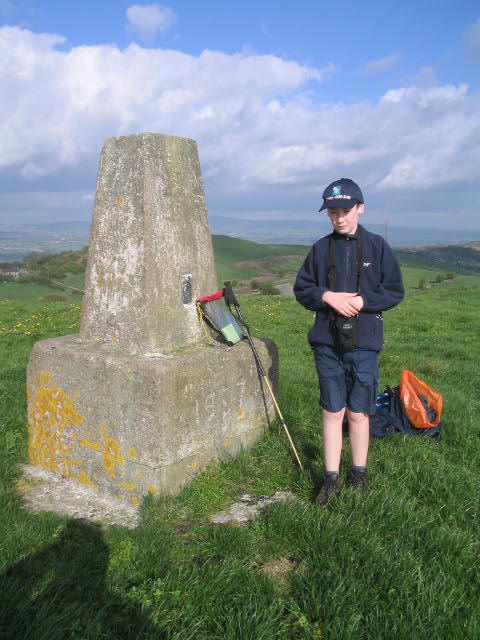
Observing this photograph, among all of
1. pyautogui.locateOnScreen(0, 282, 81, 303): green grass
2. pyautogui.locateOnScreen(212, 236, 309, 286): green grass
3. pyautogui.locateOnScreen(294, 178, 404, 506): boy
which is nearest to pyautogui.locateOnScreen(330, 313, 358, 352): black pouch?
pyautogui.locateOnScreen(294, 178, 404, 506): boy

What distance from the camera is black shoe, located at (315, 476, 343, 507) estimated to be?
3609 millimetres

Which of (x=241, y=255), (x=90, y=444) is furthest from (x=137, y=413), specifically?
(x=241, y=255)

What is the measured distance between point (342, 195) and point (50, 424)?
3.15m

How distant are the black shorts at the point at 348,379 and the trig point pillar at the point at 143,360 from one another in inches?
36.6

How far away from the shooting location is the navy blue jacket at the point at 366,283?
3.62 meters

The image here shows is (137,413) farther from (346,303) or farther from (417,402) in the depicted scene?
(417,402)

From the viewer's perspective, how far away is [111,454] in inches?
158

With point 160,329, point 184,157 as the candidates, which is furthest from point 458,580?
point 184,157

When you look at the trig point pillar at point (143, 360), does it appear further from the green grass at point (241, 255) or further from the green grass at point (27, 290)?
the green grass at point (241, 255)

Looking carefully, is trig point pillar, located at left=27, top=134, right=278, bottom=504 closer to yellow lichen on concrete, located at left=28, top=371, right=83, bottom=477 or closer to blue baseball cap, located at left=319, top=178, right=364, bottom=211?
yellow lichen on concrete, located at left=28, top=371, right=83, bottom=477

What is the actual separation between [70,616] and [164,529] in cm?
92

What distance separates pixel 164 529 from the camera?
3379 millimetres

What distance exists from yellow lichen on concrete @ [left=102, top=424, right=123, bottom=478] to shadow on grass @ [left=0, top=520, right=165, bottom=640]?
0.85 metres

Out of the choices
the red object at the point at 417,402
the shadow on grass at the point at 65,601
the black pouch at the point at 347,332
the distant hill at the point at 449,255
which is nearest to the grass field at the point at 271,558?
the shadow on grass at the point at 65,601
